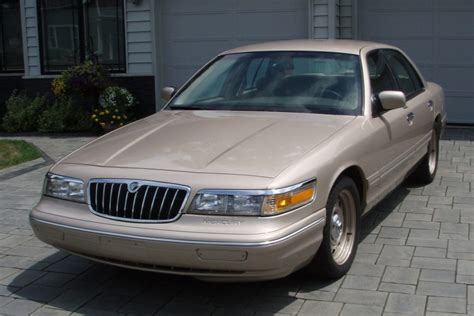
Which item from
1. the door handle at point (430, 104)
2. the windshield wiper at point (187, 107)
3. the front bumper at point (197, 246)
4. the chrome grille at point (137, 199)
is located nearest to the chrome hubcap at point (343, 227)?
the front bumper at point (197, 246)

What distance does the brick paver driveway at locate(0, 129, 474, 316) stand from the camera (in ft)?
12.8

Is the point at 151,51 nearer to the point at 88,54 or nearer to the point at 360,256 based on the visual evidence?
the point at 88,54

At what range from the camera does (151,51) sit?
449 inches

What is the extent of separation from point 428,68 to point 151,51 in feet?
15.8

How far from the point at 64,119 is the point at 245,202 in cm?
848

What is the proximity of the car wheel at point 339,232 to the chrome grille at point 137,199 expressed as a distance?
38.0 inches

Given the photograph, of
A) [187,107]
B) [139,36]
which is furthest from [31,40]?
[187,107]

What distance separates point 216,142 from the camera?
4148 mm

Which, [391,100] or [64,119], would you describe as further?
[64,119]

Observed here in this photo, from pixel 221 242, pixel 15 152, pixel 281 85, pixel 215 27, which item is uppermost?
pixel 215 27

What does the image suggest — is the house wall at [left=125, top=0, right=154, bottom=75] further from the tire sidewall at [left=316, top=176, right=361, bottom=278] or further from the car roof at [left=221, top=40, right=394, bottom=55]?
A: the tire sidewall at [left=316, top=176, right=361, bottom=278]

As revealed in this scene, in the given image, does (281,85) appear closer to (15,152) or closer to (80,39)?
(15,152)

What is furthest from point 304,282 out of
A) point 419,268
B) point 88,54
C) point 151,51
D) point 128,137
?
point 88,54

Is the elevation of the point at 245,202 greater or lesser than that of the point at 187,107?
lesser
